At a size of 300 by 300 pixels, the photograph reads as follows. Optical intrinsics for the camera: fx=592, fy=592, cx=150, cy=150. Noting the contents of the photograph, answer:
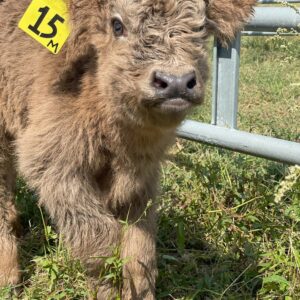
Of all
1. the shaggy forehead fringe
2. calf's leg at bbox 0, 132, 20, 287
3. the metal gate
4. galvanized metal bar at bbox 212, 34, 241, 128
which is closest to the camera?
the shaggy forehead fringe

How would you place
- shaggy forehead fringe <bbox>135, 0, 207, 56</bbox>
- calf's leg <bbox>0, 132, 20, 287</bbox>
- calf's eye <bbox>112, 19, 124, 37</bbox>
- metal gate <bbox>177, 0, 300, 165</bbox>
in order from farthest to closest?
calf's leg <bbox>0, 132, 20, 287</bbox> < metal gate <bbox>177, 0, 300, 165</bbox> < calf's eye <bbox>112, 19, 124, 37</bbox> < shaggy forehead fringe <bbox>135, 0, 207, 56</bbox>

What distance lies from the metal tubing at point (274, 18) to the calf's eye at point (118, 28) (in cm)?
107

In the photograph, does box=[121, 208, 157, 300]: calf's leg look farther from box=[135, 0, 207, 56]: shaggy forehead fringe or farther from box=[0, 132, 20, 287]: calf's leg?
box=[135, 0, 207, 56]: shaggy forehead fringe

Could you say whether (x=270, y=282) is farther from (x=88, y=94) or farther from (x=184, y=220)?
(x=88, y=94)

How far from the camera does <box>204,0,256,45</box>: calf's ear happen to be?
12.5 feet

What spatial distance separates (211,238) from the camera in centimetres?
428

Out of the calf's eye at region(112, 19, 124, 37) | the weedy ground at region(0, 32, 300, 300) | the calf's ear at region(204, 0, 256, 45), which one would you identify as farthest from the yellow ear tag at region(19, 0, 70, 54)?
the weedy ground at region(0, 32, 300, 300)

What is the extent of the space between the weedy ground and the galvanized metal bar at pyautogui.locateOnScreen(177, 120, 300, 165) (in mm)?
237

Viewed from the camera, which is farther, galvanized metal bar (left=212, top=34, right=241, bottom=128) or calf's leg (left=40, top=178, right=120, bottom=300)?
galvanized metal bar (left=212, top=34, right=241, bottom=128)

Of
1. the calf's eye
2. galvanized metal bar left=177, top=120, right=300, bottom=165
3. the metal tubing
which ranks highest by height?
the metal tubing

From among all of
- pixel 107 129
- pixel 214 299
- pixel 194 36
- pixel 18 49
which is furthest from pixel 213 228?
pixel 18 49

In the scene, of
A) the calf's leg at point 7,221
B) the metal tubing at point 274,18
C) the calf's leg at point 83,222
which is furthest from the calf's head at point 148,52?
the calf's leg at point 7,221

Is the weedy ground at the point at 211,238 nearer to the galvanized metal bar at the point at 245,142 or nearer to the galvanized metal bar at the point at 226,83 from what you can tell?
the galvanized metal bar at the point at 245,142

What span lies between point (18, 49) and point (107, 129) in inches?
37.5
